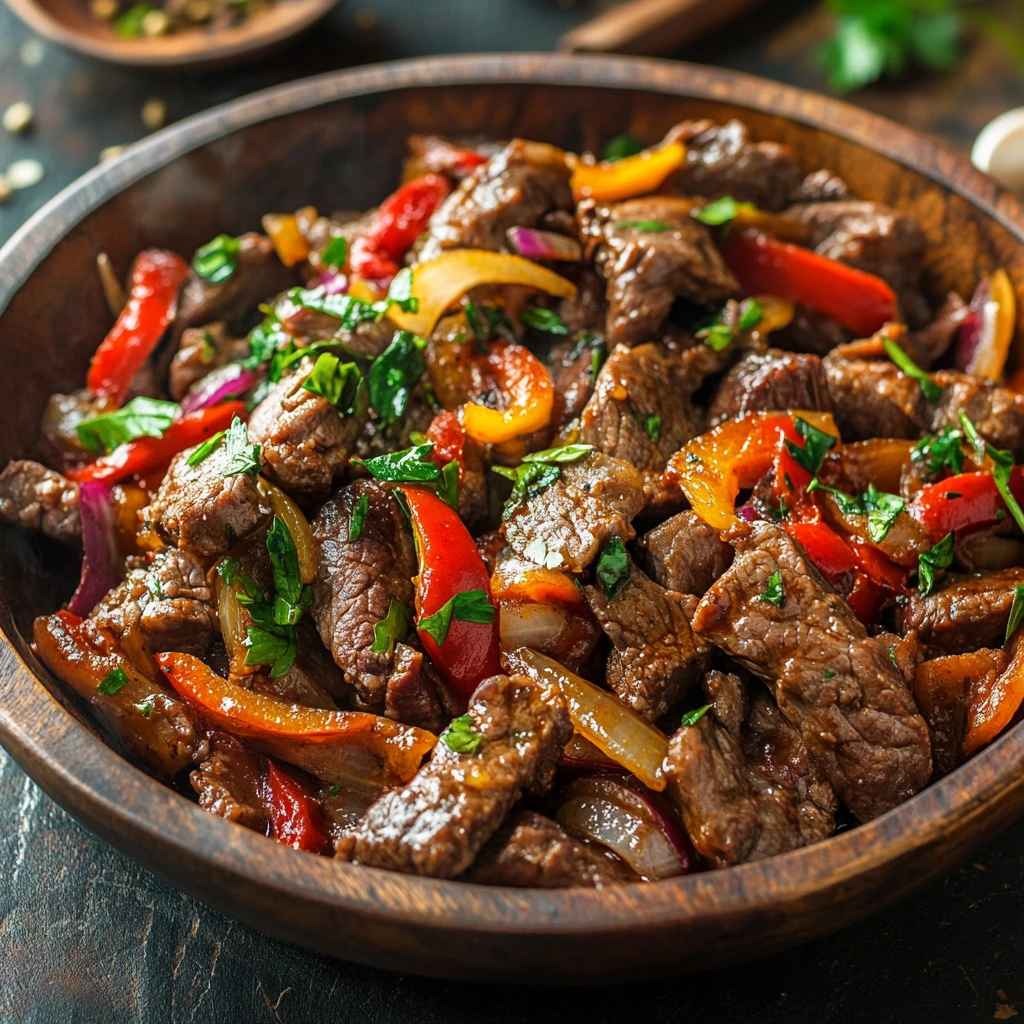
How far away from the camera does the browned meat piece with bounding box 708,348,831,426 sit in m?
3.98

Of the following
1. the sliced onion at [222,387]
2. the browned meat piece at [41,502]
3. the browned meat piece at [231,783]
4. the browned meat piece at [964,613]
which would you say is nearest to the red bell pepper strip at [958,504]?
the browned meat piece at [964,613]

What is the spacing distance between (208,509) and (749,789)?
1.85 m

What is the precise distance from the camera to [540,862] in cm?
301

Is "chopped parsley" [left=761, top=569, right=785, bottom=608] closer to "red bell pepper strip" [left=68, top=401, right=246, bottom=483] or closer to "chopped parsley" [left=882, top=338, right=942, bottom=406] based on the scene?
"chopped parsley" [left=882, top=338, right=942, bottom=406]

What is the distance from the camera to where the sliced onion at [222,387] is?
4.18 m

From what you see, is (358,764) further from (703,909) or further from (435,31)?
(435,31)

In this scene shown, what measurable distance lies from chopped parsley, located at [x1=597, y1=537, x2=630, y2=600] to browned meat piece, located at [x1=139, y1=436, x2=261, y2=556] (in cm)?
111

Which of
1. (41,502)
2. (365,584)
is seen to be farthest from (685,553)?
(41,502)

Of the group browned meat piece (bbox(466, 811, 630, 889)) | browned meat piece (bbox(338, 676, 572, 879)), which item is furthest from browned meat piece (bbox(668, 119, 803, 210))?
browned meat piece (bbox(466, 811, 630, 889))

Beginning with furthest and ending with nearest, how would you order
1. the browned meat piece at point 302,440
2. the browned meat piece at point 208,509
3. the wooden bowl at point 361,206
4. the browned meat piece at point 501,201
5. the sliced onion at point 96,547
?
1. the browned meat piece at point 501,201
2. the sliced onion at point 96,547
3. the browned meat piece at point 302,440
4. the browned meat piece at point 208,509
5. the wooden bowl at point 361,206

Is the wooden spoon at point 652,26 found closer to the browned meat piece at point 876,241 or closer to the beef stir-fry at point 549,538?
the browned meat piece at point 876,241

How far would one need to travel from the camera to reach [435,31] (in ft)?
25.7

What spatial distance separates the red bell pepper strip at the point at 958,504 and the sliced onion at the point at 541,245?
1.64 meters

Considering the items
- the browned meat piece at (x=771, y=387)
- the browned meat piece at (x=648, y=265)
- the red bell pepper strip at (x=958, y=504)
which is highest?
the browned meat piece at (x=648, y=265)
